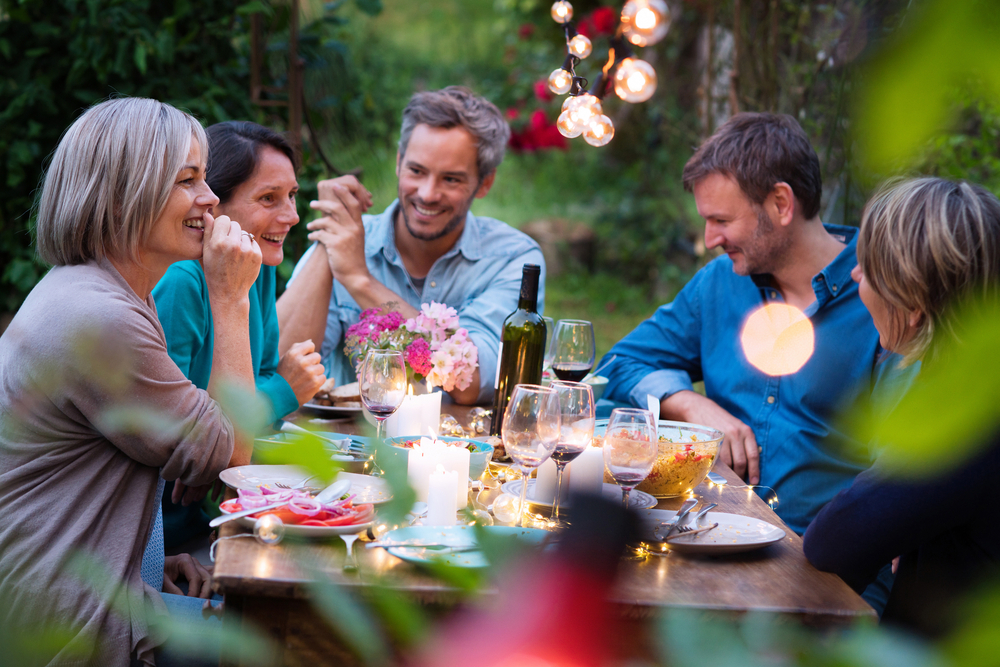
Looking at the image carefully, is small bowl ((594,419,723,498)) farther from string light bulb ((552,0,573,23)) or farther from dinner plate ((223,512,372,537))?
string light bulb ((552,0,573,23))

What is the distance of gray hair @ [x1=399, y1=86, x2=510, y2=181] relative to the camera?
257 cm

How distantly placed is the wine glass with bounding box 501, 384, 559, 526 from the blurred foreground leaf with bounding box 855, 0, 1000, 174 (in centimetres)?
109

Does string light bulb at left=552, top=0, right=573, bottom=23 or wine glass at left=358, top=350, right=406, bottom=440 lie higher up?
string light bulb at left=552, top=0, right=573, bottom=23

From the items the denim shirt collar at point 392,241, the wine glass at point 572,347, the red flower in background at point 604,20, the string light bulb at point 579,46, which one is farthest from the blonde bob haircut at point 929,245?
the red flower in background at point 604,20

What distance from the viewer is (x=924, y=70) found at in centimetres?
18

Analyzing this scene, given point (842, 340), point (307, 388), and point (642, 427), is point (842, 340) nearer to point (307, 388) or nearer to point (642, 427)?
point (642, 427)

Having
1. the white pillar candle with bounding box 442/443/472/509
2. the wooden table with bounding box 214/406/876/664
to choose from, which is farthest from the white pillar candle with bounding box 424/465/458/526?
the wooden table with bounding box 214/406/876/664

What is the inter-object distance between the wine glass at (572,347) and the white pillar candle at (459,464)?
2.22 ft

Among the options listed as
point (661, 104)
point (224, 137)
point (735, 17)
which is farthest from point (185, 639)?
point (661, 104)

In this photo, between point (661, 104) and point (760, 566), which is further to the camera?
point (661, 104)

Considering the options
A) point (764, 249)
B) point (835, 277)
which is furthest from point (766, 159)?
point (835, 277)

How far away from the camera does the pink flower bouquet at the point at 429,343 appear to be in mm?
1854

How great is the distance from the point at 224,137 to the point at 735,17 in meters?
2.50

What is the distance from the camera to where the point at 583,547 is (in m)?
0.22
